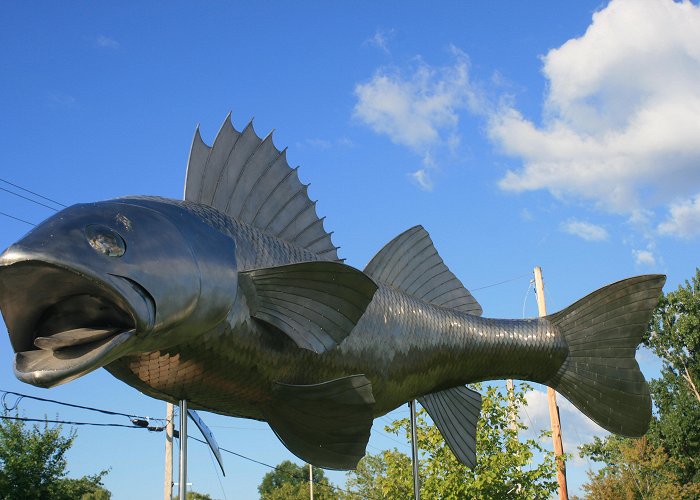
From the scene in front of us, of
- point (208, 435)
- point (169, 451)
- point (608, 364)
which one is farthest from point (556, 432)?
point (208, 435)

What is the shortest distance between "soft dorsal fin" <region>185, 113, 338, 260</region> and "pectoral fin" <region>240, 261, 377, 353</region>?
2.83 feet

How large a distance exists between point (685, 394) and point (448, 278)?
859 inches

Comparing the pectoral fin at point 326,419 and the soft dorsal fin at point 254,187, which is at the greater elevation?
the soft dorsal fin at point 254,187

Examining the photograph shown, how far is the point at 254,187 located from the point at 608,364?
3.55m

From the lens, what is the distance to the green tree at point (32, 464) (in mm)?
16516

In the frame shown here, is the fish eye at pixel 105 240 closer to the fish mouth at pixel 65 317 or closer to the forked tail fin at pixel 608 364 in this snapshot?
the fish mouth at pixel 65 317

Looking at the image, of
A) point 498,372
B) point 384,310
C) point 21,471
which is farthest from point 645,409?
point 21,471

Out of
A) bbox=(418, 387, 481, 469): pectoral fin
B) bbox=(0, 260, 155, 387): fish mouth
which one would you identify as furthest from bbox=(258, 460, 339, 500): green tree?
bbox=(0, 260, 155, 387): fish mouth

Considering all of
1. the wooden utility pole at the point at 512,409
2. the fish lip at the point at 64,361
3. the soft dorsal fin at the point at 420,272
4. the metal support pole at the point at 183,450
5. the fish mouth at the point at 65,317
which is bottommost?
the metal support pole at the point at 183,450

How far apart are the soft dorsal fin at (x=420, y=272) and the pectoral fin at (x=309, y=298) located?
1394 millimetres

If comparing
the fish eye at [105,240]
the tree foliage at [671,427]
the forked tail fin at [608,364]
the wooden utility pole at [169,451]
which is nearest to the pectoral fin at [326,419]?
the fish eye at [105,240]

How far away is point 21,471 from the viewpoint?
16719 millimetres

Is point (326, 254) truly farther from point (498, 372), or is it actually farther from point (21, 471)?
point (21, 471)

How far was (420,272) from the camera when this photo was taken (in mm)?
6406
